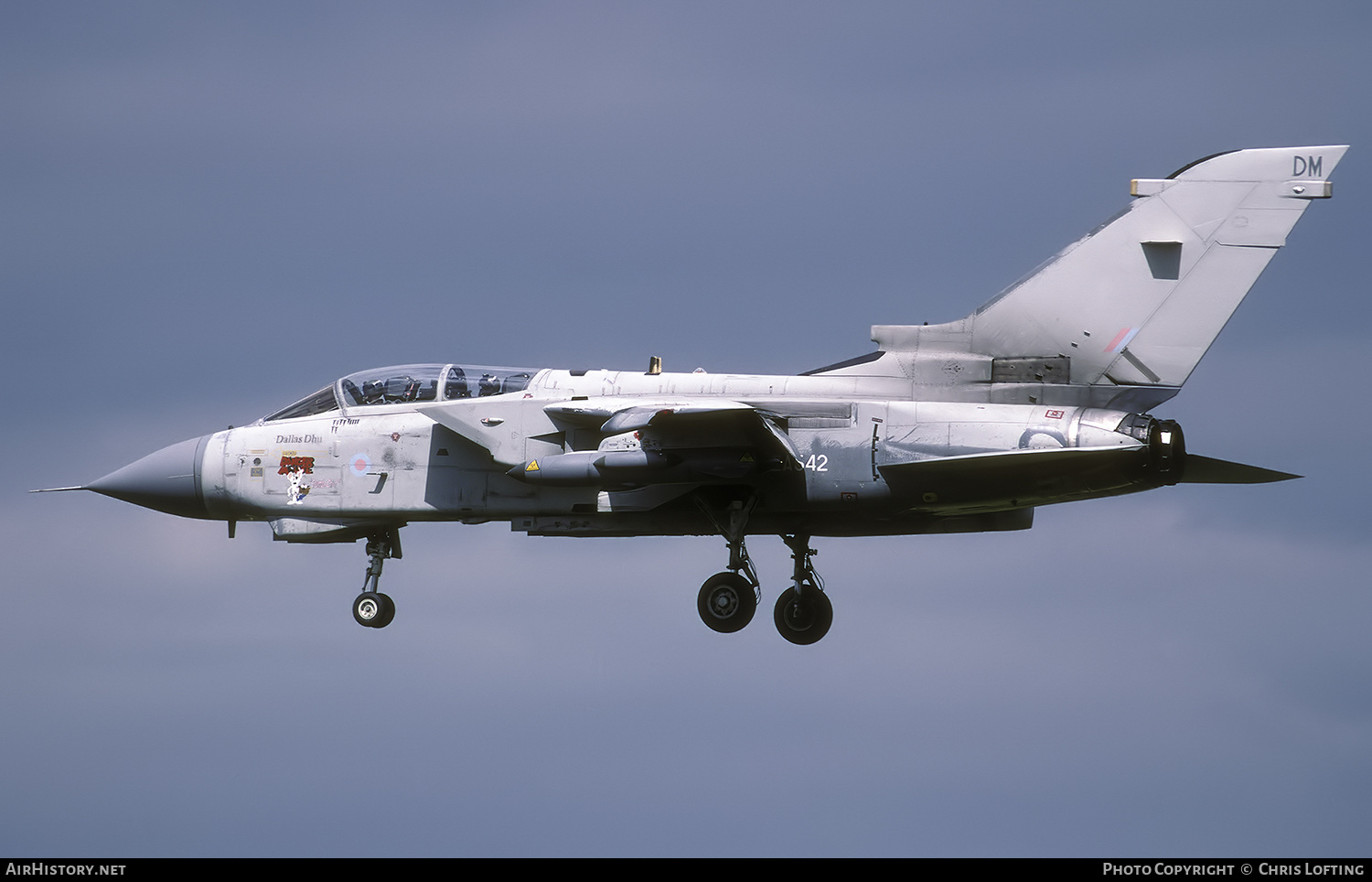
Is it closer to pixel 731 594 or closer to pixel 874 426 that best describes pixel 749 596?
pixel 731 594

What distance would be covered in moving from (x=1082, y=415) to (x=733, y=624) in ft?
18.1

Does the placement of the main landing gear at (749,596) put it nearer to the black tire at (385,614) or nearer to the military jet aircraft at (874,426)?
the military jet aircraft at (874,426)

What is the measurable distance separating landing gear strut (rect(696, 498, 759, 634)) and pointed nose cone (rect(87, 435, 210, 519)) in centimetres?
751

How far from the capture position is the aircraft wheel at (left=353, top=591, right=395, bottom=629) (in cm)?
2778

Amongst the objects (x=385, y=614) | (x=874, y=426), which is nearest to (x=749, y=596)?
(x=874, y=426)

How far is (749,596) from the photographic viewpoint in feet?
86.9

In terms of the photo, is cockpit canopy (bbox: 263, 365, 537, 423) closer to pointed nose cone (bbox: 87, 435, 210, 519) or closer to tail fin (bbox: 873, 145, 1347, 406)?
pointed nose cone (bbox: 87, 435, 210, 519)

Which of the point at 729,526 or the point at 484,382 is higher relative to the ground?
the point at 484,382

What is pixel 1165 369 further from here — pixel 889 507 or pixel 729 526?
pixel 729 526

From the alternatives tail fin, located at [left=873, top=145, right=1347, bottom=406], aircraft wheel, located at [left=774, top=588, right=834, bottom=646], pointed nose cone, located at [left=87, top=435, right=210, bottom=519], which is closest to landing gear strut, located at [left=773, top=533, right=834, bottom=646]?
aircraft wheel, located at [left=774, top=588, right=834, bottom=646]

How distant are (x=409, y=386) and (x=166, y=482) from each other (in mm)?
3886

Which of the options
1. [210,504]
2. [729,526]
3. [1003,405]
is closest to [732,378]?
[729,526]

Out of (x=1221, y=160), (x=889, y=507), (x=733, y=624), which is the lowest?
(x=733, y=624)

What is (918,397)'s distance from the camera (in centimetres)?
2553
